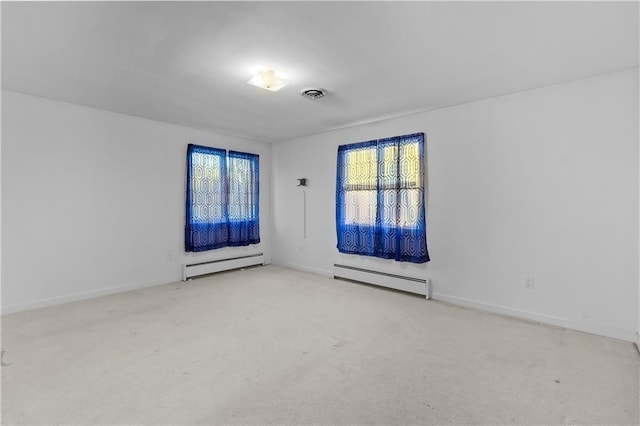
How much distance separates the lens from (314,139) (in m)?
5.54

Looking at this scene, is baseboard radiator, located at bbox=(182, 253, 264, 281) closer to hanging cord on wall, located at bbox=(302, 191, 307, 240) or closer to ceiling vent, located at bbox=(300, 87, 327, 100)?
hanging cord on wall, located at bbox=(302, 191, 307, 240)

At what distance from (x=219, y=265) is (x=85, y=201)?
2.09 meters

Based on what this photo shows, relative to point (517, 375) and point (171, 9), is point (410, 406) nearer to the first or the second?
point (517, 375)

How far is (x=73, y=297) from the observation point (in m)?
3.92

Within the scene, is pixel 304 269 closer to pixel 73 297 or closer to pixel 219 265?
pixel 219 265

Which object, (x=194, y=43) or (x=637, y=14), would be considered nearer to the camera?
(x=637, y=14)

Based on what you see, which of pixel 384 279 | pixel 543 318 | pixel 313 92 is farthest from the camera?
pixel 384 279

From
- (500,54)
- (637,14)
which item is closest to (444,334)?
(500,54)

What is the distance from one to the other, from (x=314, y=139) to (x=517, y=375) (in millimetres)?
4343

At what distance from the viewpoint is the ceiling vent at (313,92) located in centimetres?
334

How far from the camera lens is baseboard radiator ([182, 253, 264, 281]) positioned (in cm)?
497

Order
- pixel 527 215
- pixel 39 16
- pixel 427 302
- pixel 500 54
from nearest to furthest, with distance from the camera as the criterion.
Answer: pixel 39 16, pixel 500 54, pixel 527 215, pixel 427 302

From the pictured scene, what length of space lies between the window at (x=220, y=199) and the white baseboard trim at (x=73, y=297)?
86 centimetres

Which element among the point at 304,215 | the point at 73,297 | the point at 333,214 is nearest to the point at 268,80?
the point at 333,214
